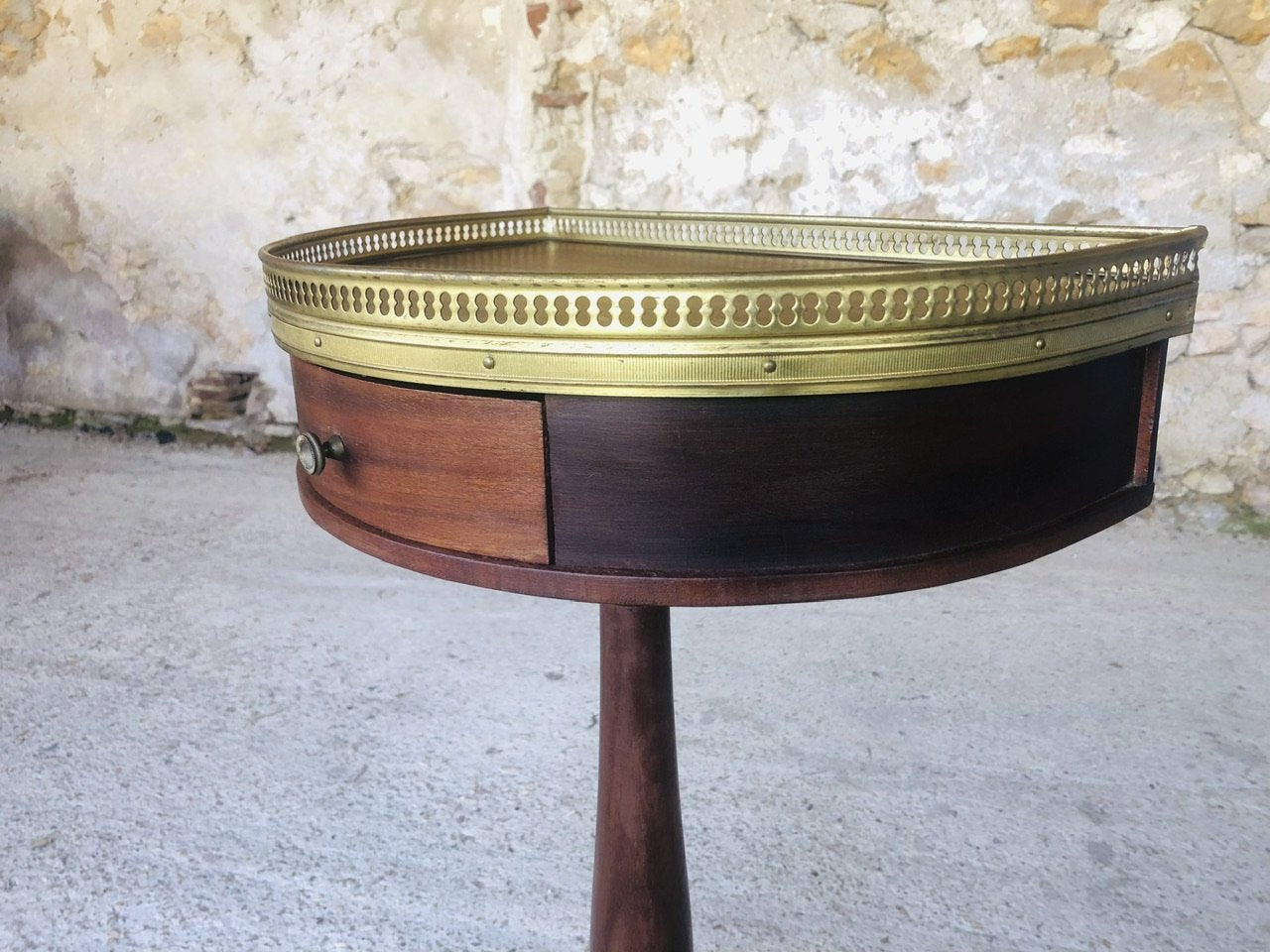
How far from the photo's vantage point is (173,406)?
4.06m

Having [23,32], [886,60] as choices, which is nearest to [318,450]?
[886,60]

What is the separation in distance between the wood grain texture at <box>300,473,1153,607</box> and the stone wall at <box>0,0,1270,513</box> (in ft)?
7.30

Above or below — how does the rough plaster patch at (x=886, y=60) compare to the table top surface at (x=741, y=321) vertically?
above

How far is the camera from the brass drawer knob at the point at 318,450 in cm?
103

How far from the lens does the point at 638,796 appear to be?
126 cm

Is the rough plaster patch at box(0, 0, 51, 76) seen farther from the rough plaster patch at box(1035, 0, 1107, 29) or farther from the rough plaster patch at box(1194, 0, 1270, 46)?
the rough plaster patch at box(1194, 0, 1270, 46)

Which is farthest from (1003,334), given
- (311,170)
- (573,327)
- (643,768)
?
(311,170)

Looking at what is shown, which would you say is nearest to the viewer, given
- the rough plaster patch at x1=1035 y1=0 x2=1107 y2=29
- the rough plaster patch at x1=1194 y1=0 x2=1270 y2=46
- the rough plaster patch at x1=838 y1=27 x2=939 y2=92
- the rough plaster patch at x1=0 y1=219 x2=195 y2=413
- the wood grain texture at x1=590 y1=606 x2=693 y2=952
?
the wood grain texture at x1=590 y1=606 x2=693 y2=952

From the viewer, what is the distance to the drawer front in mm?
895

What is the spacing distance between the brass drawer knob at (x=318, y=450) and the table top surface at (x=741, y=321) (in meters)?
0.08

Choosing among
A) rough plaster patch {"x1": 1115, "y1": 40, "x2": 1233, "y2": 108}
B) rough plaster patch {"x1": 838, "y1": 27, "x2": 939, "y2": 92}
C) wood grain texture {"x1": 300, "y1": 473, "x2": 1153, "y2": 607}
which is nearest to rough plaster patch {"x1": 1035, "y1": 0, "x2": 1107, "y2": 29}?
rough plaster patch {"x1": 1115, "y1": 40, "x2": 1233, "y2": 108}

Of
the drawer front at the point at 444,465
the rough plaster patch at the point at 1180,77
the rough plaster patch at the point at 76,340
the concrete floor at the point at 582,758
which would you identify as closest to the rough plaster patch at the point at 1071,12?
the rough plaster patch at the point at 1180,77

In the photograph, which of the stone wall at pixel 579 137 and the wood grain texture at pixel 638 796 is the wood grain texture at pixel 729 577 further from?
the stone wall at pixel 579 137

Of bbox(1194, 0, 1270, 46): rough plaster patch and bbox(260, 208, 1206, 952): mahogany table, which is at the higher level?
bbox(1194, 0, 1270, 46): rough plaster patch
